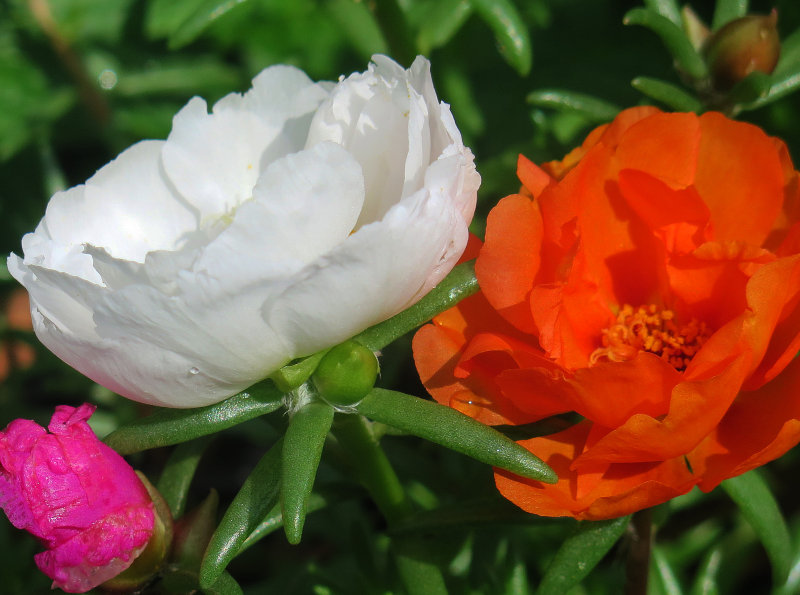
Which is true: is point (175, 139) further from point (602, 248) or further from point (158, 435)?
point (602, 248)

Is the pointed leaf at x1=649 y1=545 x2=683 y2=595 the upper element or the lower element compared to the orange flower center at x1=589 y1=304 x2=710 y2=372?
lower

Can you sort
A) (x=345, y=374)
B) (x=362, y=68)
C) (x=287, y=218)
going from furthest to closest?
(x=362, y=68)
(x=345, y=374)
(x=287, y=218)

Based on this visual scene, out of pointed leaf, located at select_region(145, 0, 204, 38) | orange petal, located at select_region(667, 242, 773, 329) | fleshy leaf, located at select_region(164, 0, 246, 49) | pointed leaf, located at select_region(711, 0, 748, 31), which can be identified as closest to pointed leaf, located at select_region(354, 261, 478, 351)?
orange petal, located at select_region(667, 242, 773, 329)

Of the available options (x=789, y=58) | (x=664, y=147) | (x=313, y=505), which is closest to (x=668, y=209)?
(x=664, y=147)

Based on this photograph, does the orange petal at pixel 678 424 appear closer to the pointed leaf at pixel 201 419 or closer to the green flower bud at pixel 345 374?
the green flower bud at pixel 345 374

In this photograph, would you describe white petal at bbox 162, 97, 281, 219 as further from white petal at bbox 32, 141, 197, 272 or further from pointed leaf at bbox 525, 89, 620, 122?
pointed leaf at bbox 525, 89, 620, 122

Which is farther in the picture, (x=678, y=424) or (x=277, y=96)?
(x=277, y=96)

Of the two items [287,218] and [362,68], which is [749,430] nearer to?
[287,218]

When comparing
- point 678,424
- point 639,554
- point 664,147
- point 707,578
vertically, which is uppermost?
point 664,147
